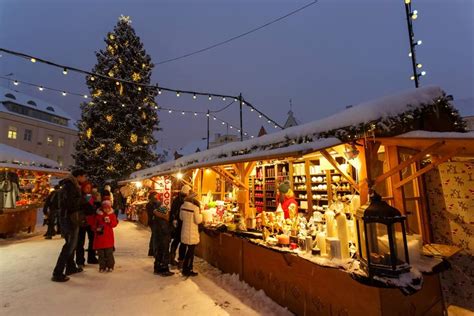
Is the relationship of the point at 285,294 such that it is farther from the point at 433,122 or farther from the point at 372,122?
the point at 433,122

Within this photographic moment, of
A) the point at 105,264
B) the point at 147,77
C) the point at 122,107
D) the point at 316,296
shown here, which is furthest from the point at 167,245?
the point at 147,77

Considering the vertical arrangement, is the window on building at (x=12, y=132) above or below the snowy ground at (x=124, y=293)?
above

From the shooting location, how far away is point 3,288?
5074 millimetres

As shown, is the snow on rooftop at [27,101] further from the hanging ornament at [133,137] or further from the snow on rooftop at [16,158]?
the snow on rooftop at [16,158]

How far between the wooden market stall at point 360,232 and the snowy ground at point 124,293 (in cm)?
45

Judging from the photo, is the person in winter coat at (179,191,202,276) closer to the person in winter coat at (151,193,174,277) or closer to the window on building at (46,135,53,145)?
the person in winter coat at (151,193,174,277)

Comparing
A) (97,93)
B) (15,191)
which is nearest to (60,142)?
(97,93)

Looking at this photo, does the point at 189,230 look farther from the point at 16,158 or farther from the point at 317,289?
the point at 16,158

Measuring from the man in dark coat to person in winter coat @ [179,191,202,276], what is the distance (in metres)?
2.36

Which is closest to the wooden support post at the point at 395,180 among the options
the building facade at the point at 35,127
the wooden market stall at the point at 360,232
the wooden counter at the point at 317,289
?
the wooden market stall at the point at 360,232

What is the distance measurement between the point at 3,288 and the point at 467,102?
110 feet


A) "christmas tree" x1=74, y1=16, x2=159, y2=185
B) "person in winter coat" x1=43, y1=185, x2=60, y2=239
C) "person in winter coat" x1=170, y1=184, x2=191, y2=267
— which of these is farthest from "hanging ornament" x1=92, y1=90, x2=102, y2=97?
"person in winter coat" x1=170, y1=184, x2=191, y2=267

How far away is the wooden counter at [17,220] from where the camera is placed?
10.1 metres

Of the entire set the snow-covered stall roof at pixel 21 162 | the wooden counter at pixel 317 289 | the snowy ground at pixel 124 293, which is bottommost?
the snowy ground at pixel 124 293
